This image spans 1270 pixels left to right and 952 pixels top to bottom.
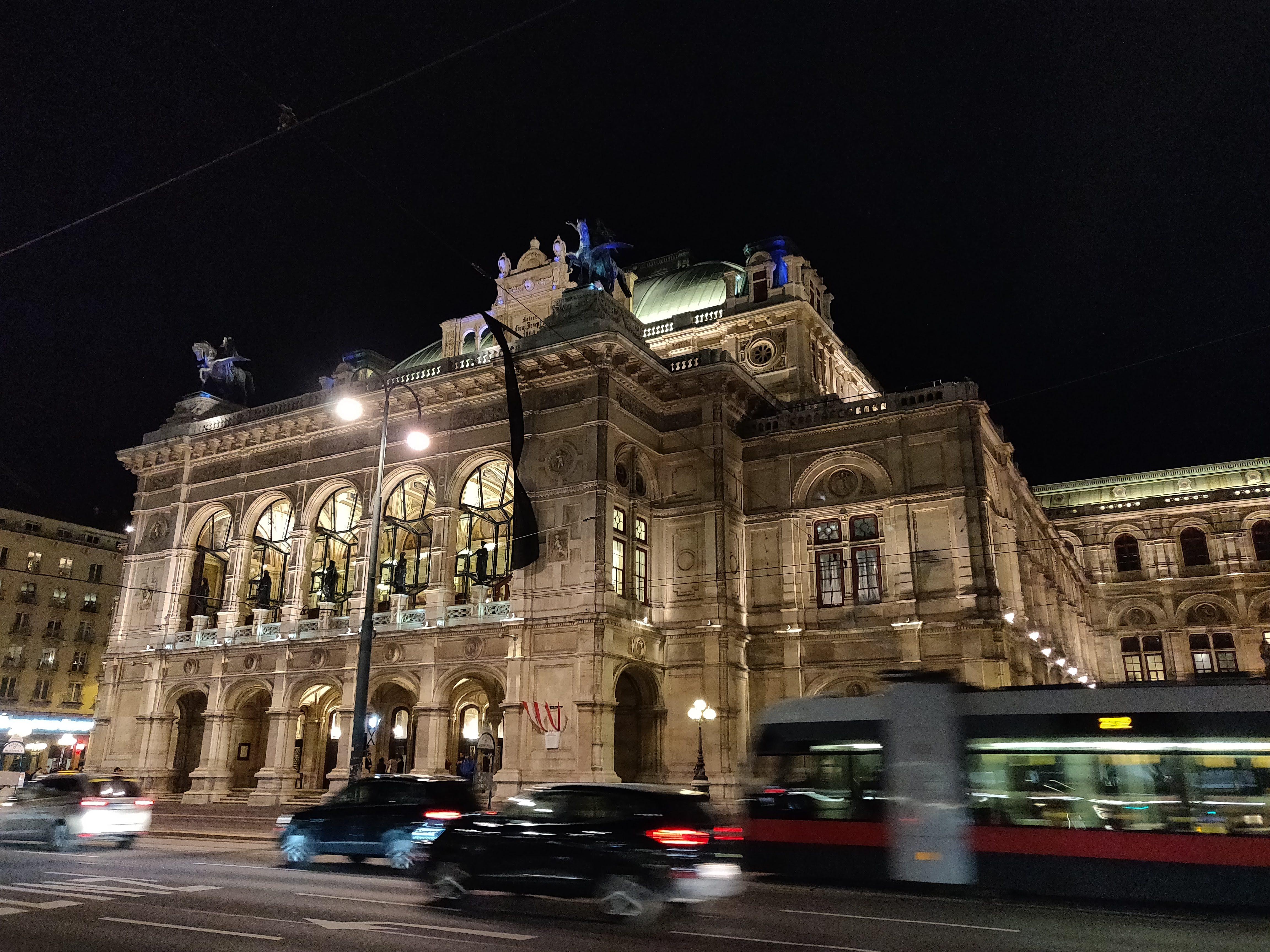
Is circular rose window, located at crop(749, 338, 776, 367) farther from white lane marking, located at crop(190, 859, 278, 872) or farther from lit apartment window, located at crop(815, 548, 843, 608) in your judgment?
white lane marking, located at crop(190, 859, 278, 872)

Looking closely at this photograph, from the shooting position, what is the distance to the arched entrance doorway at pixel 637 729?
31.2m

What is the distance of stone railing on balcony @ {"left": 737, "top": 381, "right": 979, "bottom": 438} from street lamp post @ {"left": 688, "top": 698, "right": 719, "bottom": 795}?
10810 millimetres

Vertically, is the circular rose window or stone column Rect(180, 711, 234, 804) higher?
the circular rose window

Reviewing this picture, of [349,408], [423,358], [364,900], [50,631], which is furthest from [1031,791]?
[50,631]

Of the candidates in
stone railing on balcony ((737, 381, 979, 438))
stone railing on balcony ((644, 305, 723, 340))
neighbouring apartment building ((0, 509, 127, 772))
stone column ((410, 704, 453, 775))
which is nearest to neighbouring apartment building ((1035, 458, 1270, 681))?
stone railing on balcony ((644, 305, 723, 340))

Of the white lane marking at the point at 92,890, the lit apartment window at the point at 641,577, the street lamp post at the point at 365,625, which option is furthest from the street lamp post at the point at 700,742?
the white lane marking at the point at 92,890

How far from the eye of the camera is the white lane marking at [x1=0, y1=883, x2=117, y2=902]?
36.8 ft

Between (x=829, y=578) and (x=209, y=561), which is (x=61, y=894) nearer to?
(x=829, y=578)

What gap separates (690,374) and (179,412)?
82.9 feet

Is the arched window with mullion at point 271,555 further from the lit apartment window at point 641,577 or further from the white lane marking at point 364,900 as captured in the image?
the white lane marking at point 364,900

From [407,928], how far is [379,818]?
6.17 m

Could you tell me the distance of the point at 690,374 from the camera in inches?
1359

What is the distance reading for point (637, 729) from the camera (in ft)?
105

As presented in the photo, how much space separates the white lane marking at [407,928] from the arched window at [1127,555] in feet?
188
